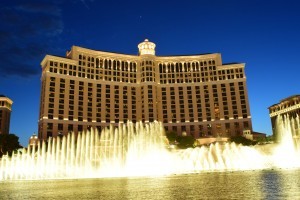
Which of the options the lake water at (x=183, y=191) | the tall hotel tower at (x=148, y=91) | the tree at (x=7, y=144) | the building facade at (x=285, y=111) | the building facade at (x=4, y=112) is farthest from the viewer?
the building facade at (x=4, y=112)

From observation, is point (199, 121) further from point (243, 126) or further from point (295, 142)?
point (295, 142)

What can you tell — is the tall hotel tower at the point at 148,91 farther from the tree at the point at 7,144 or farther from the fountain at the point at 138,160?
the fountain at the point at 138,160

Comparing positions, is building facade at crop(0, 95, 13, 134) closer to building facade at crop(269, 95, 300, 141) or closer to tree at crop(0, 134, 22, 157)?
tree at crop(0, 134, 22, 157)

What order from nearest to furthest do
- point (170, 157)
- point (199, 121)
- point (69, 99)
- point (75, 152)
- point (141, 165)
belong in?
1. point (141, 165)
2. point (170, 157)
3. point (75, 152)
4. point (69, 99)
5. point (199, 121)

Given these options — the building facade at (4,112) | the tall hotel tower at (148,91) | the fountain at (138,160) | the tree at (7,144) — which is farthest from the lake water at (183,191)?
the building facade at (4,112)

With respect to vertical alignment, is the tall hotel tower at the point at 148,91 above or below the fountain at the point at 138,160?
above

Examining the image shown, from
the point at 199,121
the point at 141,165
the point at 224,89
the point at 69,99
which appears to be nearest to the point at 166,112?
the point at 199,121

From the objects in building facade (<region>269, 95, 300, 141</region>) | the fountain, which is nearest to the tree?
the fountain

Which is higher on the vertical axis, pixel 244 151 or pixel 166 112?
pixel 166 112

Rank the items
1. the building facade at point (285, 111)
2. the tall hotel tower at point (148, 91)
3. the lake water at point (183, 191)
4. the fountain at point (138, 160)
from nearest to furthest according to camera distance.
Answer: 1. the lake water at point (183, 191)
2. the fountain at point (138, 160)
3. the tall hotel tower at point (148, 91)
4. the building facade at point (285, 111)

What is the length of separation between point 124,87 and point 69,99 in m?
27.0

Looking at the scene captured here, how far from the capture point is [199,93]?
141 m

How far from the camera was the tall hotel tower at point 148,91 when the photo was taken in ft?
416

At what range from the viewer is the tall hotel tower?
416 feet
